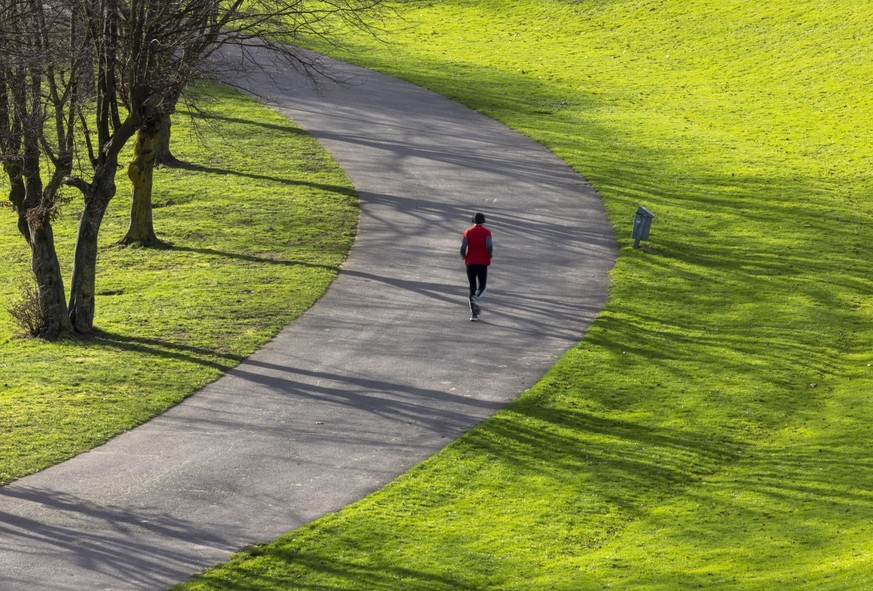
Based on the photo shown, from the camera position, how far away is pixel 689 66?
42.7 m

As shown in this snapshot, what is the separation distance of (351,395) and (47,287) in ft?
21.2

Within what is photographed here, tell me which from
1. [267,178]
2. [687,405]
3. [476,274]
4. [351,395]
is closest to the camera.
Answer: [687,405]

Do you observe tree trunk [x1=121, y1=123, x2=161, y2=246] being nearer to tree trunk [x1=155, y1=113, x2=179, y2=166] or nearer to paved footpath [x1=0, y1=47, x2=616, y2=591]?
paved footpath [x1=0, y1=47, x2=616, y2=591]

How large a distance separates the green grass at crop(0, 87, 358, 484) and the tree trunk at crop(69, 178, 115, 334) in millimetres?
495

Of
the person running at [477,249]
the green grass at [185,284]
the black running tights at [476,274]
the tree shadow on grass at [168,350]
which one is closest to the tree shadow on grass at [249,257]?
the green grass at [185,284]

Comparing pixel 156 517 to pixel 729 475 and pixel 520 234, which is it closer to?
pixel 729 475

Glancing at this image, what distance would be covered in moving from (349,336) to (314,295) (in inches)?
94.4

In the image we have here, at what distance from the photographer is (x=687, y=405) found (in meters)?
16.2

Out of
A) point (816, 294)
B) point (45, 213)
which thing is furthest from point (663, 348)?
point (45, 213)

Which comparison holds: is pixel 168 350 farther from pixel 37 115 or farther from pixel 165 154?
pixel 165 154

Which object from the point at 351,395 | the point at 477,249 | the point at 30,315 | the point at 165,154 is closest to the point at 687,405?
the point at 477,249

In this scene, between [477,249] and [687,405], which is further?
[477,249]

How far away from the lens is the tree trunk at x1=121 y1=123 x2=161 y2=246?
24.1m

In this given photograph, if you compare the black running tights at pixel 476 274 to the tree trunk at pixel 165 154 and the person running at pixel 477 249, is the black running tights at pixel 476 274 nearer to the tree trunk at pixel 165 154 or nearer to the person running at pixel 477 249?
the person running at pixel 477 249
